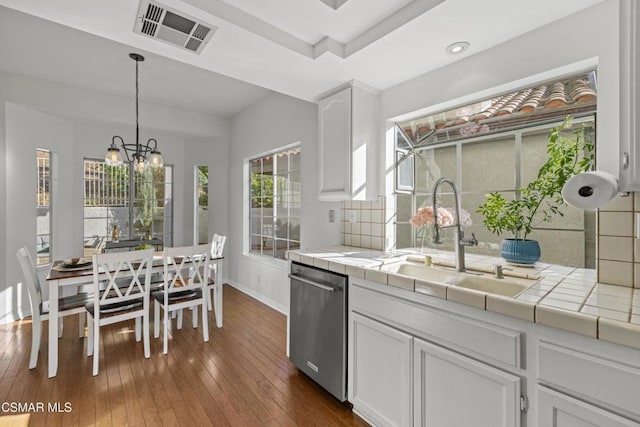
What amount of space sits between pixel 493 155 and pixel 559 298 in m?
1.20

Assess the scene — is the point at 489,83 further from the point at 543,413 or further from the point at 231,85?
the point at 231,85

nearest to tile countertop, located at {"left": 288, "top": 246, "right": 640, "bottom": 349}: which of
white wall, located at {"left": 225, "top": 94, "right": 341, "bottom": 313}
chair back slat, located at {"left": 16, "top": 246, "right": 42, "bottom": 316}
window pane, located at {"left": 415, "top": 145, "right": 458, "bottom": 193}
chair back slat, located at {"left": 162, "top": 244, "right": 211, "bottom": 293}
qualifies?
window pane, located at {"left": 415, "top": 145, "right": 458, "bottom": 193}

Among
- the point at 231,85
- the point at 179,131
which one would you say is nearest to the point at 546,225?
the point at 231,85

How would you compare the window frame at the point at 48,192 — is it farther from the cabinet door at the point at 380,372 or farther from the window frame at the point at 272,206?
the cabinet door at the point at 380,372

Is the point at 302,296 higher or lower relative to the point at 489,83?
lower

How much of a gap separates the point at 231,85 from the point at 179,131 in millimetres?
1508

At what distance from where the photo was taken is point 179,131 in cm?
457

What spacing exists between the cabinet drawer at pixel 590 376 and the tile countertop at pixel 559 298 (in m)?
0.09

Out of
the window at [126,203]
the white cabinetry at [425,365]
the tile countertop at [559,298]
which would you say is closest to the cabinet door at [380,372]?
the white cabinetry at [425,365]

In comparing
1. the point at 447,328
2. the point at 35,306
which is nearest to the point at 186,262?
the point at 35,306

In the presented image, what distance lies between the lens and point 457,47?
179cm

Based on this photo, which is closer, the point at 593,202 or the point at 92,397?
the point at 593,202

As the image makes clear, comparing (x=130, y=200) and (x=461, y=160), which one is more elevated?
(x=461, y=160)

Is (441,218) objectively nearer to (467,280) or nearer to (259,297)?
(467,280)
